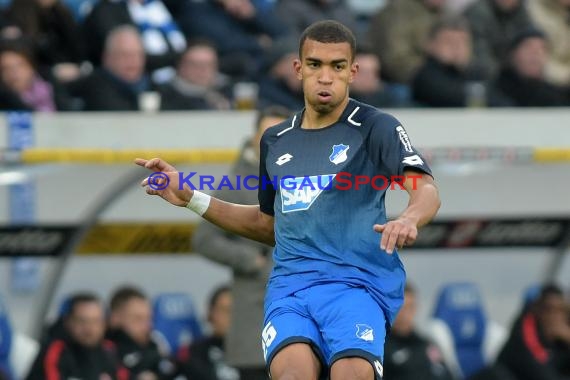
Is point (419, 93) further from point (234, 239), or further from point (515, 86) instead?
point (234, 239)

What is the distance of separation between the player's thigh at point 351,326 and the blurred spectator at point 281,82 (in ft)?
17.0

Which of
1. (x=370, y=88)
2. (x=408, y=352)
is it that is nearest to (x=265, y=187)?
→ (x=408, y=352)

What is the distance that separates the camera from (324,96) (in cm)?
654

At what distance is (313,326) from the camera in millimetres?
6457

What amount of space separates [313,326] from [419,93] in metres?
6.29

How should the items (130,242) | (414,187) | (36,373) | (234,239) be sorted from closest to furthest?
(414,187) → (234,239) → (36,373) → (130,242)

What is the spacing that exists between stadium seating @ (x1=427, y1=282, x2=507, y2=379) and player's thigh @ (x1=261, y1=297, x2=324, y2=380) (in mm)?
5852

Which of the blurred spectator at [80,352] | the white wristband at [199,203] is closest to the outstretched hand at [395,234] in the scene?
the white wristband at [199,203]

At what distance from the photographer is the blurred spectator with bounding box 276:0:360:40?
13.5m

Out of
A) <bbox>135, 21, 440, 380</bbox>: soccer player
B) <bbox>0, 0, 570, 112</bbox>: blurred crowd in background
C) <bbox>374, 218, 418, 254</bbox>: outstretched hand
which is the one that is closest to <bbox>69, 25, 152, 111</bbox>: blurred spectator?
<bbox>0, 0, 570, 112</bbox>: blurred crowd in background

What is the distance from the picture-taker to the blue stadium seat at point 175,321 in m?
11.6

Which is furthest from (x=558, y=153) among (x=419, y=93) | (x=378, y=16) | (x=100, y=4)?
(x=100, y=4)

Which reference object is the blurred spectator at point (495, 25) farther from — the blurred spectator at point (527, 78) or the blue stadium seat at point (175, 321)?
the blue stadium seat at point (175, 321)

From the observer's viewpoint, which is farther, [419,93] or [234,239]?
[419,93]
